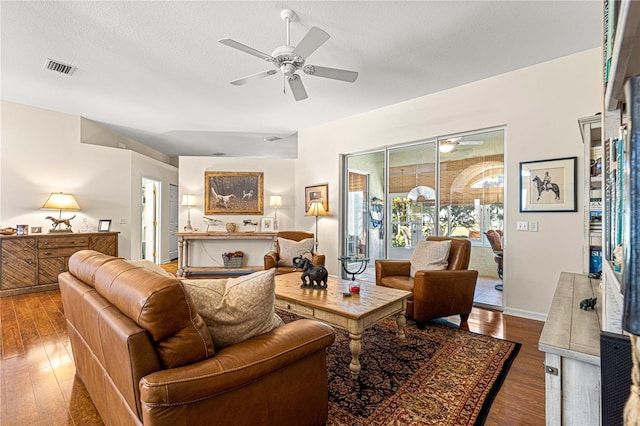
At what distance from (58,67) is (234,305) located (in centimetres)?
409

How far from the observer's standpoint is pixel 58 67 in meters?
3.58

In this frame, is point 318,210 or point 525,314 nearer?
point 525,314

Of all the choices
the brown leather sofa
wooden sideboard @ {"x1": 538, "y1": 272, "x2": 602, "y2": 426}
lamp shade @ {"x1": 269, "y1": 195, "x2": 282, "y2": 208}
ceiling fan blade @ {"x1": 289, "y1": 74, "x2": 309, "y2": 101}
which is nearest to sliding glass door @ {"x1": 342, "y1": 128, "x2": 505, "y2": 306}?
lamp shade @ {"x1": 269, "y1": 195, "x2": 282, "y2": 208}

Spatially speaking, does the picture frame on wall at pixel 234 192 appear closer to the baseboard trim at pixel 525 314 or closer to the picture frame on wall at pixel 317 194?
the picture frame on wall at pixel 317 194

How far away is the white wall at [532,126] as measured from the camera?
10.7 feet

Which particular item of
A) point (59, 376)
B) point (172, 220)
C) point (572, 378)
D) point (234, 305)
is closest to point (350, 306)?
point (234, 305)

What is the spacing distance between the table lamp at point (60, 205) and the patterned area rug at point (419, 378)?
5.03m

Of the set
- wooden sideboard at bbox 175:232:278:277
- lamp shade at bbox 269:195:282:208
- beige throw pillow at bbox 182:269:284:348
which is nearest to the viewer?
beige throw pillow at bbox 182:269:284:348

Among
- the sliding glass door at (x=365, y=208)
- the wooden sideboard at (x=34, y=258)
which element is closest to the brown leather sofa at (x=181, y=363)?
the sliding glass door at (x=365, y=208)

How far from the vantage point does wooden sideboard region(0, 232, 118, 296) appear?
4359 millimetres

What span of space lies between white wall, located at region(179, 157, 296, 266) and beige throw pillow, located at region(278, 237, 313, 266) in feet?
5.62

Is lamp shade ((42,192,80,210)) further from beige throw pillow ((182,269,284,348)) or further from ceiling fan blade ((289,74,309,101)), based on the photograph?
beige throw pillow ((182,269,284,348))

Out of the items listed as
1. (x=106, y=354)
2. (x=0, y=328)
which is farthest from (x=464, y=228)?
(x=0, y=328)

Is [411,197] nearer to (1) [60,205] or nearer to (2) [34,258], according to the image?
(1) [60,205]
